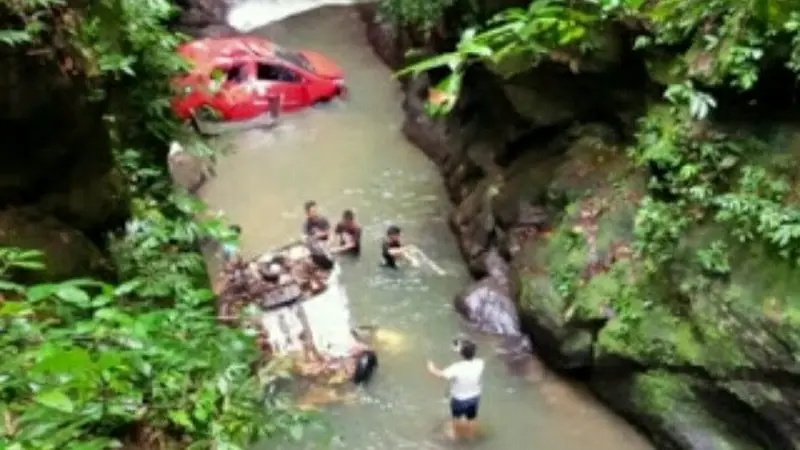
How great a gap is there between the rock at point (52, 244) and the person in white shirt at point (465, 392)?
366 cm

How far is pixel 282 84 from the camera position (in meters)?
13.5

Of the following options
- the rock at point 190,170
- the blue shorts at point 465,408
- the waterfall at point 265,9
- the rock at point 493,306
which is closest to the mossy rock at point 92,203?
the blue shorts at point 465,408

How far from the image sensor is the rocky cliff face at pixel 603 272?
274 inches

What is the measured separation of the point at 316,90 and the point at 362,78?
1203 mm

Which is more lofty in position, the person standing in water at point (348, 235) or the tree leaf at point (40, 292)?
the tree leaf at point (40, 292)

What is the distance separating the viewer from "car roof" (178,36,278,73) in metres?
13.1

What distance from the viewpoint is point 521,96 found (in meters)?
9.81

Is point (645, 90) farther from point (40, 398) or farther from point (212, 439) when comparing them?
point (40, 398)

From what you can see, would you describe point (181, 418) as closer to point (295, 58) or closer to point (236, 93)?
point (236, 93)

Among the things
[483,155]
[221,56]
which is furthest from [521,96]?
[221,56]

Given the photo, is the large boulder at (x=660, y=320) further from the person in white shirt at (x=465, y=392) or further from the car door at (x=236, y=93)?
the car door at (x=236, y=93)

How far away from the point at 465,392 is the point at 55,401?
19.2 ft

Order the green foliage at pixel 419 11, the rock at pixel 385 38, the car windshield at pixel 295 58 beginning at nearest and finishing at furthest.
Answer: the green foliage at pixel 419 11
the car windshield at pixel 295 58
the rock at pixel 385 38

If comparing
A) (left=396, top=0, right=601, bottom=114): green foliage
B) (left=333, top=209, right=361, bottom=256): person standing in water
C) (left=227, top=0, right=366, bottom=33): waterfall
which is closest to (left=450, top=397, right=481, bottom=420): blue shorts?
(left=333, top=209, right=361, bottom=256): person standing in water
